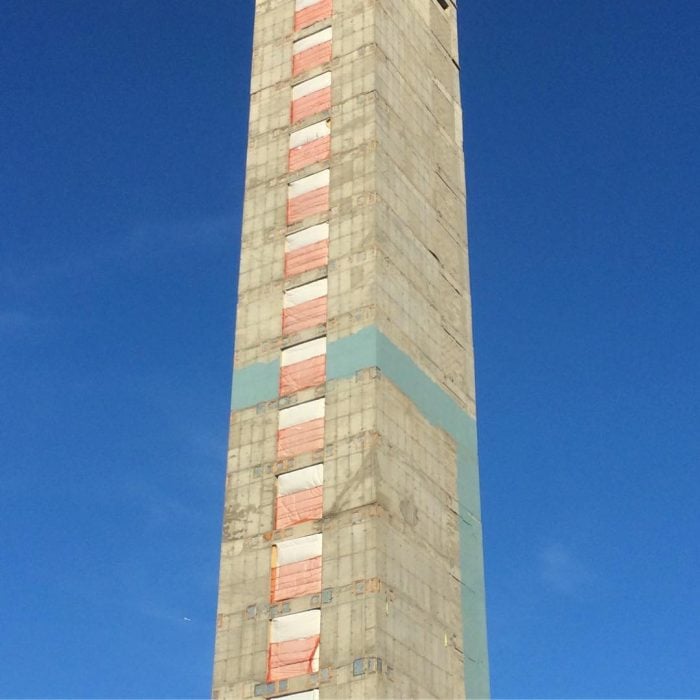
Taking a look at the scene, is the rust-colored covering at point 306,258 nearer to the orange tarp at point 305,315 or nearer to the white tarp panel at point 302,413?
the orange tarp at point 305,315

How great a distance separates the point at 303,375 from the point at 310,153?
1954 cm

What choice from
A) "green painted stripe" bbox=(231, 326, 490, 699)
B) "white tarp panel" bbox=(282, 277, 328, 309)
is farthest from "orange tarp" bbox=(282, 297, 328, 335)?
"green painted stripe" bbox=(231, 326, 490, 699)

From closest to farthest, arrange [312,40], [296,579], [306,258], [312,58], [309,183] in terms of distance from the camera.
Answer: [296,579] → [306,258] → [309,183] → [312,58] → [312,40]

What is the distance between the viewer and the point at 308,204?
82562 millimetres

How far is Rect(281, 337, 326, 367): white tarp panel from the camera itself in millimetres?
75562

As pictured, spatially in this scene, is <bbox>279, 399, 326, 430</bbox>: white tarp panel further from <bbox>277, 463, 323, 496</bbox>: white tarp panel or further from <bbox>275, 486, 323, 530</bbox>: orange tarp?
<bbox>275, 486, 323, 530</bbox>: orange tarp

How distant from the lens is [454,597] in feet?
236

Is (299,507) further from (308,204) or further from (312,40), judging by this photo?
(312,40)

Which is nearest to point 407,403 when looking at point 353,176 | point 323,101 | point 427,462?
point 427,462

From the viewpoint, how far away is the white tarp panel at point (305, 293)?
256 feet

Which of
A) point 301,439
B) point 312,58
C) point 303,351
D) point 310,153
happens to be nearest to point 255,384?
point 303,351

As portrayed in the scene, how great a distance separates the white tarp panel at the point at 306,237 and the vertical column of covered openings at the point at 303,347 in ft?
0.24

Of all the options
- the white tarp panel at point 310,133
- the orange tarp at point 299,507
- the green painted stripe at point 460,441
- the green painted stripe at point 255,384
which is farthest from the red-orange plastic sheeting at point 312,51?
the orange tarp at point 299,507

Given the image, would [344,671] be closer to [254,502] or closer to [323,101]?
[254,502]
